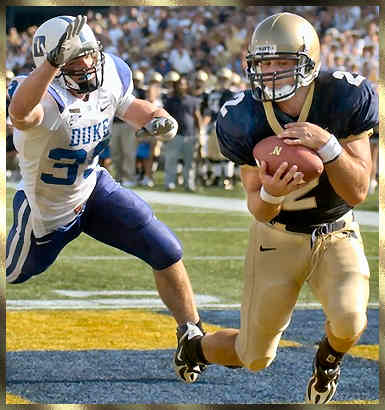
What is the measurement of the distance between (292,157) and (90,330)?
2419mm

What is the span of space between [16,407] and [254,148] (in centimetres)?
131

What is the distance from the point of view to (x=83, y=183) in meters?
4.61

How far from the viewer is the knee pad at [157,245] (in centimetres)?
461

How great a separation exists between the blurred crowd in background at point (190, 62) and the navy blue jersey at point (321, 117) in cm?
851

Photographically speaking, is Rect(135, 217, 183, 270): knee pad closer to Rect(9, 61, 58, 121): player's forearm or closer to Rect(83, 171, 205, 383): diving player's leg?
Rect(83, 171, 205, 383): diving player's leg

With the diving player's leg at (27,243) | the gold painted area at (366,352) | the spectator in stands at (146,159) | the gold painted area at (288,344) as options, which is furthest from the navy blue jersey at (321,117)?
the spectator in stands at (146,159)

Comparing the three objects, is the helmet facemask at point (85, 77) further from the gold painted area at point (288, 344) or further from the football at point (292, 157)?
the gold painted area at point (288, 344)

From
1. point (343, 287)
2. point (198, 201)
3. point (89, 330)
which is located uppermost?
point (343, 287)

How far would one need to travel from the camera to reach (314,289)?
385cm

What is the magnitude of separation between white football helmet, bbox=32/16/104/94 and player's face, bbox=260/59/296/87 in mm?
860

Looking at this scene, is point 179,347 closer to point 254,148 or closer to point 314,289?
point 314,289

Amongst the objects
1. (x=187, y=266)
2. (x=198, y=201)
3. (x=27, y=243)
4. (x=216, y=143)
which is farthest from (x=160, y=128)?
(x=216, y=143)

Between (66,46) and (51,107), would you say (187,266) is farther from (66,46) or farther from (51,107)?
(66,46)

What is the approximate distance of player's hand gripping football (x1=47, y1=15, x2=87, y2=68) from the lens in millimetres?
3818
